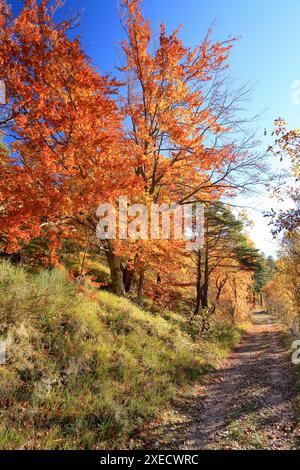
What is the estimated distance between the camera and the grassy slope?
4.92 meters

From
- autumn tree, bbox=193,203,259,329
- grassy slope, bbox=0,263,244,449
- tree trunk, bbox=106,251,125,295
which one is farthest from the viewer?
autumn tree, bbox=193,203,259,329

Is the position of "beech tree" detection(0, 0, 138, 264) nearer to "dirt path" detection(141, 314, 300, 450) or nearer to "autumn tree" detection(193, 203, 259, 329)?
"dirt path" detection(141, 314, 300, 450)

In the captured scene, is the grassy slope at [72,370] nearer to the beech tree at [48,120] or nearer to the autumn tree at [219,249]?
the beech tree at [48,120]

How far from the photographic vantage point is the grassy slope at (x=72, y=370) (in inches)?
194

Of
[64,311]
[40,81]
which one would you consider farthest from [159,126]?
[64,311]

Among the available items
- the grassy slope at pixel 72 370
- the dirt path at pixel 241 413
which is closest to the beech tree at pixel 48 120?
the grassy slope at pixel 72 370

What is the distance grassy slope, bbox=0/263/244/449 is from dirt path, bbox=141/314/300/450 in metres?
0.84

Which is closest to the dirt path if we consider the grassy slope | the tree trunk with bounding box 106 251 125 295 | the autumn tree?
the grassy slope

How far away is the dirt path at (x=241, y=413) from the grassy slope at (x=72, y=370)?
0.84 m
